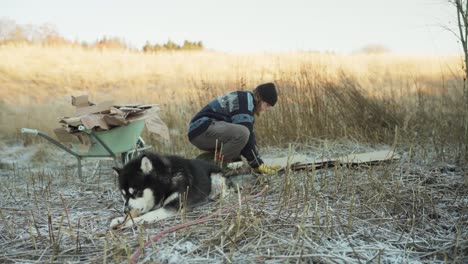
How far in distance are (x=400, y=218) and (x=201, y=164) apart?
5.23 feet

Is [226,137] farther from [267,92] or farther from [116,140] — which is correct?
[116,140]

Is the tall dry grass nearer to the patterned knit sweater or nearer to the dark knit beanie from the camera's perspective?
the patterned knit sweater

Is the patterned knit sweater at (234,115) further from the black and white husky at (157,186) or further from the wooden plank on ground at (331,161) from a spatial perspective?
the black and white husky at (157,186)

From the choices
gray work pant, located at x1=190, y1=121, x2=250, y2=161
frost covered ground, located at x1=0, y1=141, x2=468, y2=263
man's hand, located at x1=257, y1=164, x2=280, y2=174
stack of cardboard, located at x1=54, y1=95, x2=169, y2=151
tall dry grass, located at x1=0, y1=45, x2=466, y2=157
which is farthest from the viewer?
tall dry grass, located at x1=0, y1=45, x2=466, y2=157

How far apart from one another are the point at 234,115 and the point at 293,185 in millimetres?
1541

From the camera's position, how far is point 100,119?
4.18 metres

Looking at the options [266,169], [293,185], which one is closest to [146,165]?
[293,185]

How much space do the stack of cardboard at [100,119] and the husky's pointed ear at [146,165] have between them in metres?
1.31

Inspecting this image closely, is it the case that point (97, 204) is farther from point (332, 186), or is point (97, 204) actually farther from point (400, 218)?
point (400, 218)

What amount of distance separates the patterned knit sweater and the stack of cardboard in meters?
0.37

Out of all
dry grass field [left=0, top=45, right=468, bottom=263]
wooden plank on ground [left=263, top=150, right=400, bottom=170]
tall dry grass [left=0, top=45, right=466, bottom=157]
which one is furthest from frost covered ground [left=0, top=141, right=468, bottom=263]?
tall dry grass [left=0, top=45, right=466, bottom=157]

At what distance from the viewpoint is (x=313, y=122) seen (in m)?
6.39

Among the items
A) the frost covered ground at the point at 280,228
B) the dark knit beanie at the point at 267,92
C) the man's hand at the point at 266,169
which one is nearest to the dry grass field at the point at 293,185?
the frost covered ground at the point at 280,228

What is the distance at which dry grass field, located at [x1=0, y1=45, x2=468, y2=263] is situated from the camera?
7.44 ft
